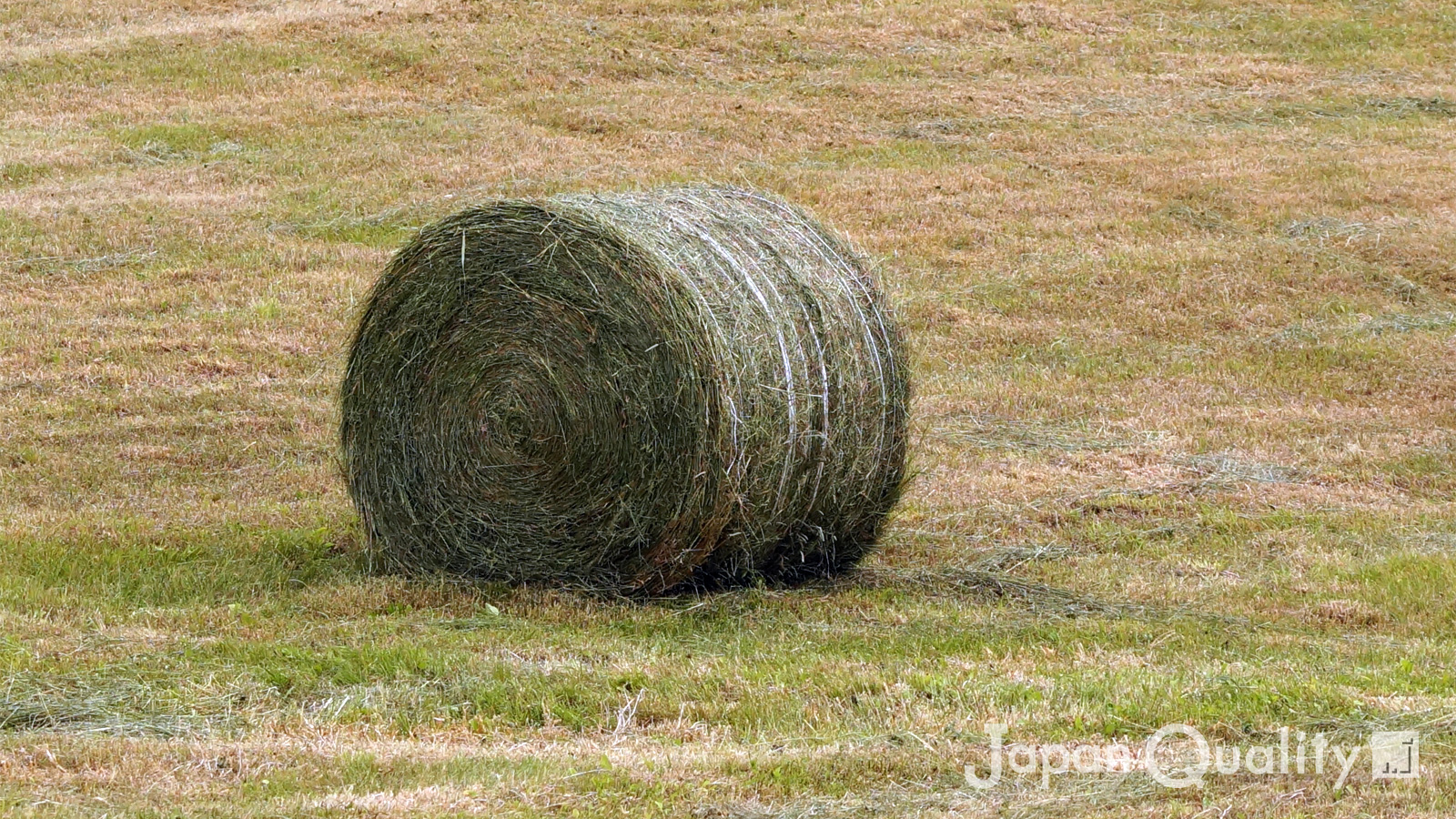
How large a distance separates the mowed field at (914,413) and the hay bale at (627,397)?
336 millimetres

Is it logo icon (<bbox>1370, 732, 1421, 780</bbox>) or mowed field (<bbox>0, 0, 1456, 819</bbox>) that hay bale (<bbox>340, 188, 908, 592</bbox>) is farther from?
logo icon (<bbox>1370, 732, 1421, 780</bbox>)

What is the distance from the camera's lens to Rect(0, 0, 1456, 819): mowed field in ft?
19.4

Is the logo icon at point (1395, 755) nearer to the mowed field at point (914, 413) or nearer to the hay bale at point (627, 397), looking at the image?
the mowed field at point (914, 413)

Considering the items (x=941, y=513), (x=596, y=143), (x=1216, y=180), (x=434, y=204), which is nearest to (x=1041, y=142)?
(x=1216, y=180)

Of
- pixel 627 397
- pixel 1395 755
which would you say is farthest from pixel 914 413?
pixel 1395 755

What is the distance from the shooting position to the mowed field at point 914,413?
5.92 meters

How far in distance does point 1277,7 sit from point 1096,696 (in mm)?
27542

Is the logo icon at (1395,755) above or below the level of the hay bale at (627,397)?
below

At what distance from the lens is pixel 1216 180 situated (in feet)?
69.5

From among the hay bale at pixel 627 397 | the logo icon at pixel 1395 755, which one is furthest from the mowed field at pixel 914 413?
the hay bale at pixel 627 397

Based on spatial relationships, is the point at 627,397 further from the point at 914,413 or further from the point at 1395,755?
the point at 914,413

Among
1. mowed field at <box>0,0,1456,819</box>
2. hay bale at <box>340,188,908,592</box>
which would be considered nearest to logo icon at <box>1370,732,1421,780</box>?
mowed field at <box>0,0,1456,819</box>

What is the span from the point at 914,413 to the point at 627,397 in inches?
207

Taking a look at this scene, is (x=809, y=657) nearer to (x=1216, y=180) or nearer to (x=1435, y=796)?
(x=1435, y=796)
